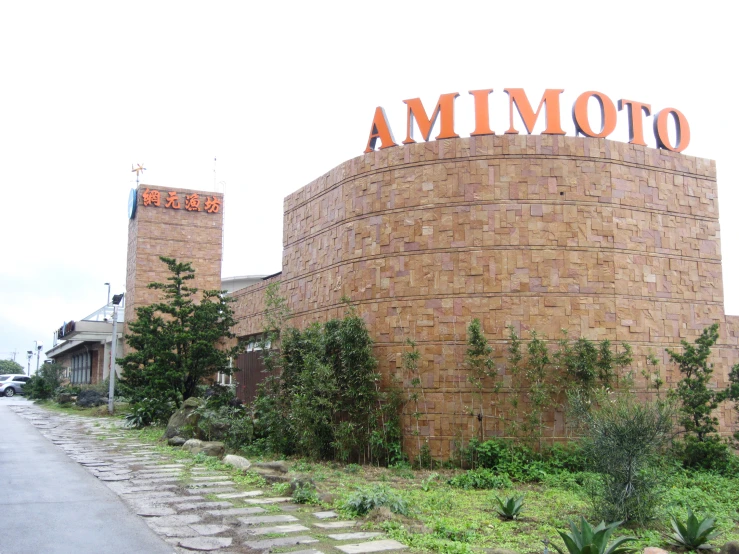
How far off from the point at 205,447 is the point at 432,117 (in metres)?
→ 8.50

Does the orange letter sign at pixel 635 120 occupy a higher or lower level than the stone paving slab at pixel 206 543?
higher

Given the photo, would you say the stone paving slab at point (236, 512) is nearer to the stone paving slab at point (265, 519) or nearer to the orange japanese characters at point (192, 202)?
the stone paving slab at point (265, 519)

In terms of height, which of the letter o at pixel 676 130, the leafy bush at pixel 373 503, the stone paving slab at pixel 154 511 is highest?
the letter o at pixel 676 130

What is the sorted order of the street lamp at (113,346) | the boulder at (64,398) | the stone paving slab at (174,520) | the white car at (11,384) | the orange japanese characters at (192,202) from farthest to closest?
the white car at (11,384), the orange japanese characters at (192,202), the boulder at (64,398), the street lamp at (113,346), the stone paving slab at (174,520)

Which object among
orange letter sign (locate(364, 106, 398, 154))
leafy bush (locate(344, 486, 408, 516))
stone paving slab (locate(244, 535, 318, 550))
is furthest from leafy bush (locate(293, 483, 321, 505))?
orange letter sign (locate(364, 106, 398, 154))

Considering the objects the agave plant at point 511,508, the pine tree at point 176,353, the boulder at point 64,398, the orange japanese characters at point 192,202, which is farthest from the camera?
the orange japanese characters at point 192,202

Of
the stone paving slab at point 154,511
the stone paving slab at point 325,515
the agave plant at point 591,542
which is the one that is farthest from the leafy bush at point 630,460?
the stone paving slab at point 154,511

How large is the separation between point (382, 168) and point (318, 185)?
8.04 feet

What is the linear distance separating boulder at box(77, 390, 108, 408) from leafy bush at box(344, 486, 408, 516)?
25.3 meters

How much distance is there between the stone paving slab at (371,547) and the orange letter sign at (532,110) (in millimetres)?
8942

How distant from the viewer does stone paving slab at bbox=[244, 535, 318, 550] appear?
7328mm

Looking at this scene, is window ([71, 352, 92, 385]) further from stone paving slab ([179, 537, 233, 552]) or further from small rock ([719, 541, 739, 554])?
small rock ([719, 541, 739, 554])

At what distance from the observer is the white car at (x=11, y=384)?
170ft

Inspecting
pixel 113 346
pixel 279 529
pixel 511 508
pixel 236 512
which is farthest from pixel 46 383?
pixel 511 508
